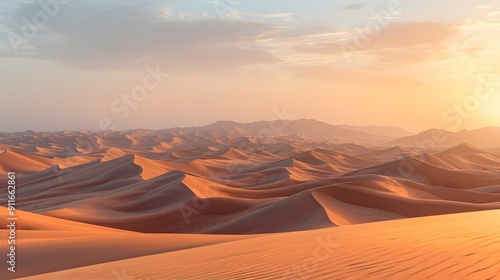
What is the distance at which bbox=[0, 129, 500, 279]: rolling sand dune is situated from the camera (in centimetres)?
616

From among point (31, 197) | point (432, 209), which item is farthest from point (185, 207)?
point (31, 197)

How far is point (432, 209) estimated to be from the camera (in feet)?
71.1

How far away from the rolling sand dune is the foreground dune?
23 mm

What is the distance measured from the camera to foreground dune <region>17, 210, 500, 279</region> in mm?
5168

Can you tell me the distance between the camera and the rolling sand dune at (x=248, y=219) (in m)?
6.16

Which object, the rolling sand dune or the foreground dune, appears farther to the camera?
the rolling sand dune

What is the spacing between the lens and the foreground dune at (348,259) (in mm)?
5168

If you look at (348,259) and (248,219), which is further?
(248,219)

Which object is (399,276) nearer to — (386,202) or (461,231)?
(461,231)

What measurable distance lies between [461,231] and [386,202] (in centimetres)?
1456

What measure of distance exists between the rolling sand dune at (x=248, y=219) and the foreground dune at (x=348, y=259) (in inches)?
0.9

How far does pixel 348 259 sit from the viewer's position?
19.7 feet

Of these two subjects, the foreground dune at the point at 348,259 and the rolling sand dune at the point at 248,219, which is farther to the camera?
the rolling sand dune at the point at 248,219

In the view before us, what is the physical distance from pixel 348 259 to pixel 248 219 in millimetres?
13740
